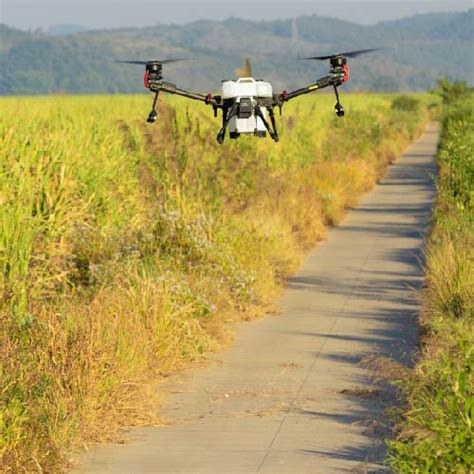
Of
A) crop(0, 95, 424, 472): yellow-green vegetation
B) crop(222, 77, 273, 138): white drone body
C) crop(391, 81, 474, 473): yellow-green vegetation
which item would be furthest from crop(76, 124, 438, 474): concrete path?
crop(222, 77, 273, 138): white drone body

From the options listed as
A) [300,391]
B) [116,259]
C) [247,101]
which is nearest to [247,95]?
[247,101]

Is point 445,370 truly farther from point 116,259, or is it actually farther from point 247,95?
point 116,259

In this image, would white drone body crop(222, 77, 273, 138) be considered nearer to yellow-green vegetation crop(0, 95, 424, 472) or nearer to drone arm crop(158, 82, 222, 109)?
drone arm crop(158, 82, 222, 109)

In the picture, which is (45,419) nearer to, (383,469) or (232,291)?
(383,469)

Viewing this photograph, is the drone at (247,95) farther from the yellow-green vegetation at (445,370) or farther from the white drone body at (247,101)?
the yellow-green vegetation at (445,370)

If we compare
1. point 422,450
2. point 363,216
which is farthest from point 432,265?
point 363,216

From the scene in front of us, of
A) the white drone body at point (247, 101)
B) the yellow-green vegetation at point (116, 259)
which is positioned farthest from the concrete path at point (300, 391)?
the white drone body at point (247, 101)
